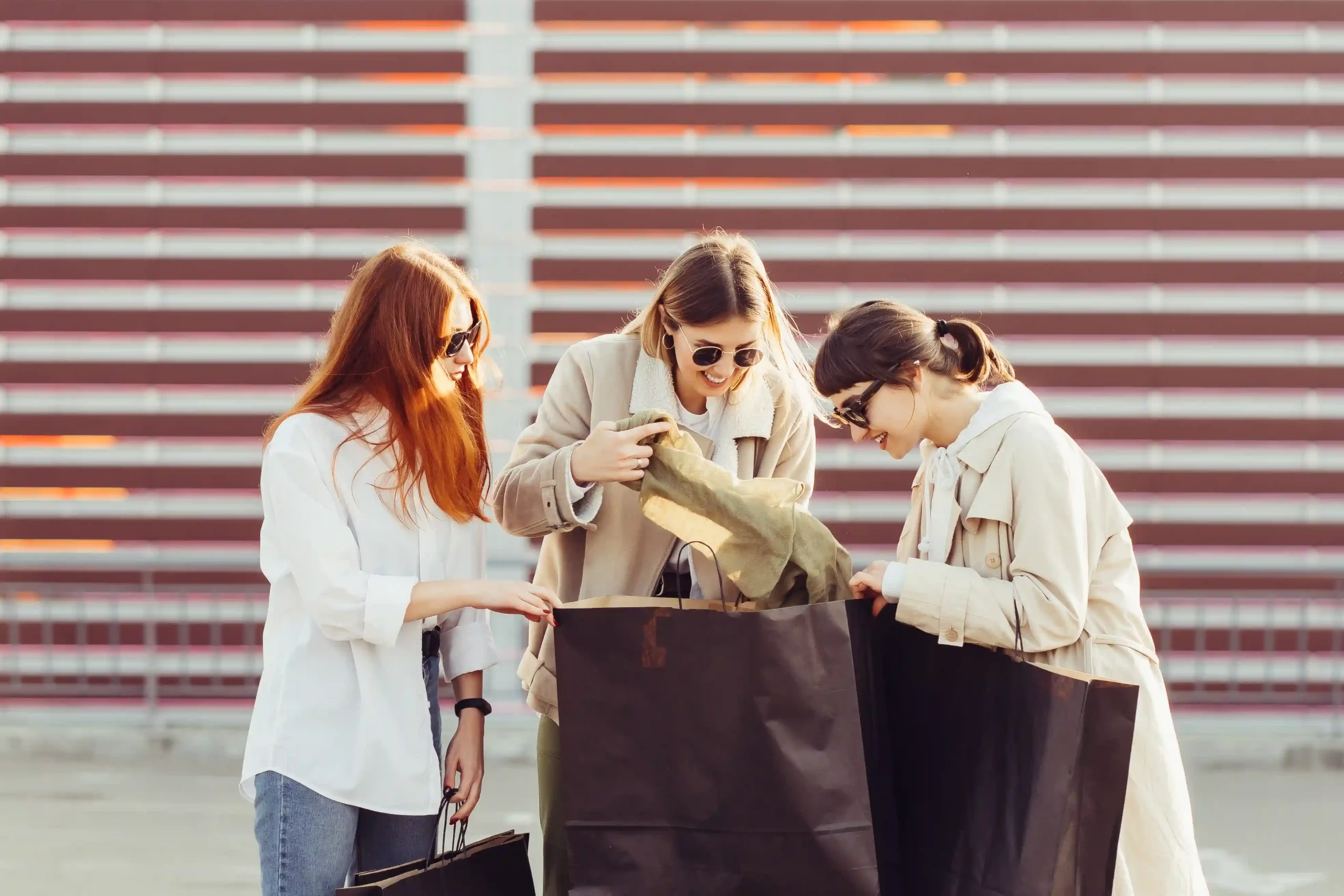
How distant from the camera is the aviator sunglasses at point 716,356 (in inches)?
97.6

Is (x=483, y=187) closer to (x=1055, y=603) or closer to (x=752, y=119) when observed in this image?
(x=752, y=119)

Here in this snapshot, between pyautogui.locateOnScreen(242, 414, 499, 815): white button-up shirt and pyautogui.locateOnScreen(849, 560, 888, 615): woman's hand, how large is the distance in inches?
30.2

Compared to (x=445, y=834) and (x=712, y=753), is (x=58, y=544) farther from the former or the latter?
(x=712, y=753)

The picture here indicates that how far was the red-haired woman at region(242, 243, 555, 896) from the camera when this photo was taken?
212 centimetres

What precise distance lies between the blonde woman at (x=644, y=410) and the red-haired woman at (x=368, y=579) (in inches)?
8.5

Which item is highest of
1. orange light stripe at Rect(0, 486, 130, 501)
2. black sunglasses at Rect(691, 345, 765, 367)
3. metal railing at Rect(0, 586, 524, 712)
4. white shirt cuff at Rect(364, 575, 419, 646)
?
black sunglasses at Rect(691, 345, 765, 367)

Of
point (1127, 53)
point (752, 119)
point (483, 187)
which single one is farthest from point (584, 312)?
point (1127, 53)

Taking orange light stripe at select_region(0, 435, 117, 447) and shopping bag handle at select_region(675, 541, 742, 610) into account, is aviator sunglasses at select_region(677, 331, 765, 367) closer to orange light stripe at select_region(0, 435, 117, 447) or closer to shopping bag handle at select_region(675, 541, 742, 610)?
shopping bag handle at select_region(675, 541, 742, 610)

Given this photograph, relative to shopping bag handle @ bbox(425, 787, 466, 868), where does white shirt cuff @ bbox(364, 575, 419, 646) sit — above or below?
above

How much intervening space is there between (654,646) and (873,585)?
431 mm

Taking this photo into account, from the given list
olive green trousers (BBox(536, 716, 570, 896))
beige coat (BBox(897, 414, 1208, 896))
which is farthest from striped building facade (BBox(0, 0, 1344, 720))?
beige coat (BBox(897, 414, 1208, 896))

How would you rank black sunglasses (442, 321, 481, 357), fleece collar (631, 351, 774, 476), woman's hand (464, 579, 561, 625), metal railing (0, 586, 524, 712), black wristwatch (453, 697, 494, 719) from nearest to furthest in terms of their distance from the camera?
woman's hand (464, 579, 561, 625), black sunglasses (442, 321, 481, 357), black wristwatch (453, 697, 494, 719), fleece collar (631, 351, 774, 476), metal railing (0, 586, 524, 712)

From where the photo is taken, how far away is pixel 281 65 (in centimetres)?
745

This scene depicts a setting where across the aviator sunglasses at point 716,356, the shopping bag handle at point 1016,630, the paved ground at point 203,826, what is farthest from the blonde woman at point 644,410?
the paved ground at point 203,826
